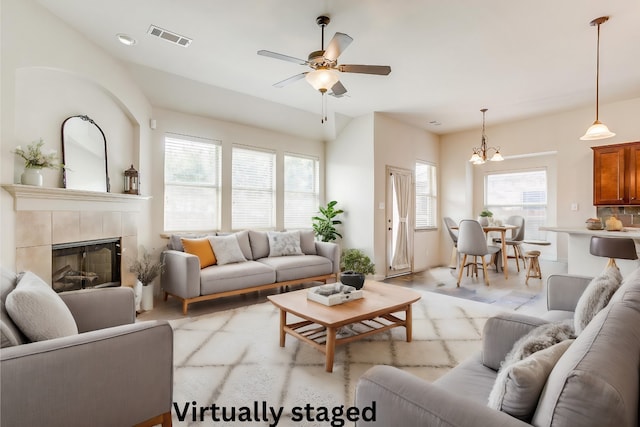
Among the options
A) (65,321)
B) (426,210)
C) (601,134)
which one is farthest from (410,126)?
(65,321)

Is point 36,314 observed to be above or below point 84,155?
below

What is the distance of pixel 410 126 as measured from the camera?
6.43 m

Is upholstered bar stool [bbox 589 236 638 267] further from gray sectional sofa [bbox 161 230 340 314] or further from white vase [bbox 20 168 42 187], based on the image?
white vase [bbox 20 168 42 187]

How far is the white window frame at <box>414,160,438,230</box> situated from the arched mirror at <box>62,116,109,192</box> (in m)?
5.18

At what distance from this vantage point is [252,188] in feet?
18.0

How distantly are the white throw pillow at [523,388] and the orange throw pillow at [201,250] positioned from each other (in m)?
3.75

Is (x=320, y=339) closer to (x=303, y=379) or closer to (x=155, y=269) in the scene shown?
(x=303, y=379)

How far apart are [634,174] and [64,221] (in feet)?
23.4

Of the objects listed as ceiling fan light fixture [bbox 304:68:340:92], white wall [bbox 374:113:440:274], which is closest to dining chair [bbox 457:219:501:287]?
white wall [bbox 374:113:440:274]

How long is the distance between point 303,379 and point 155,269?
2432mm

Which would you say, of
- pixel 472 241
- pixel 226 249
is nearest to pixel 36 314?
pixel 226 249

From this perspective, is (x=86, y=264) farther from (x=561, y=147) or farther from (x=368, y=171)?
(x=561, y=147)

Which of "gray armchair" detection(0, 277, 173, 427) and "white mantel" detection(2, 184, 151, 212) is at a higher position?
"white mantel" detection(2, 184, 151, 212)

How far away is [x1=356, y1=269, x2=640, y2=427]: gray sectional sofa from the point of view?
756mm
